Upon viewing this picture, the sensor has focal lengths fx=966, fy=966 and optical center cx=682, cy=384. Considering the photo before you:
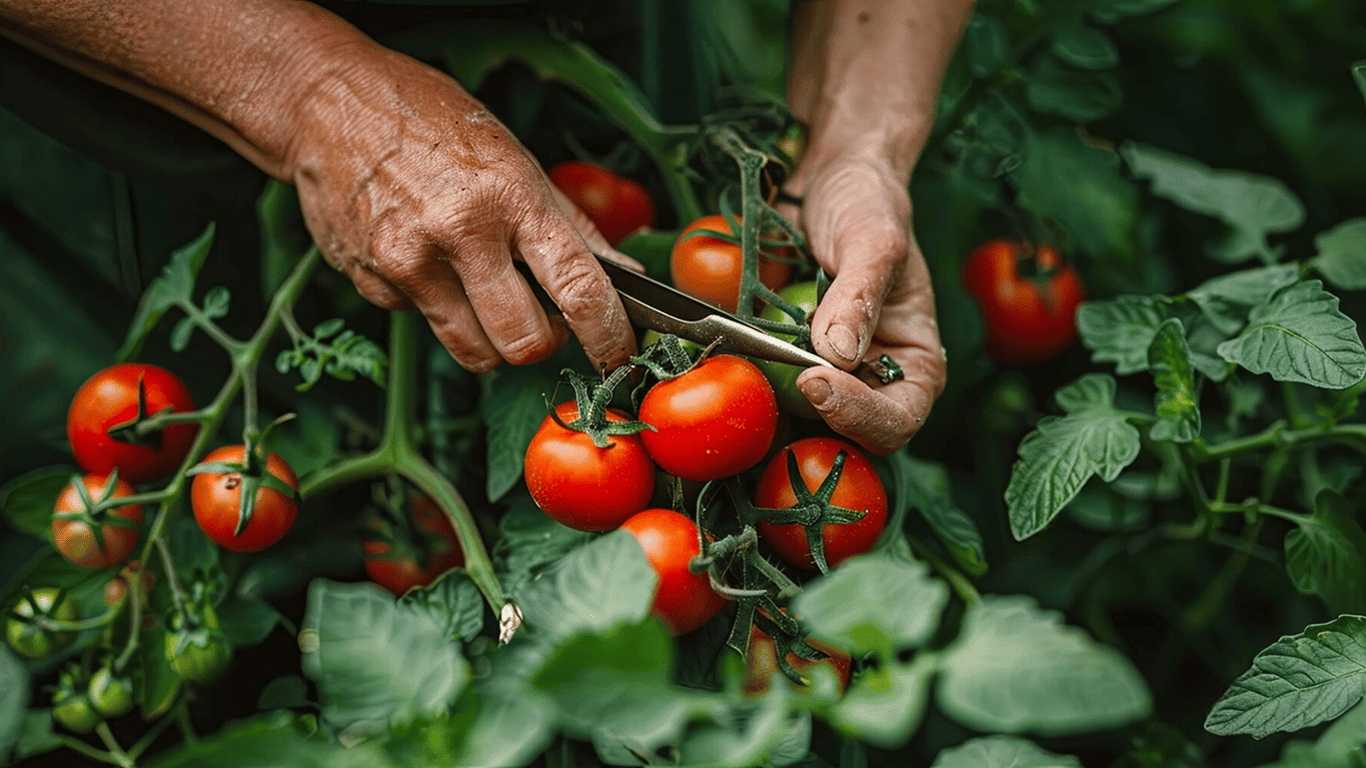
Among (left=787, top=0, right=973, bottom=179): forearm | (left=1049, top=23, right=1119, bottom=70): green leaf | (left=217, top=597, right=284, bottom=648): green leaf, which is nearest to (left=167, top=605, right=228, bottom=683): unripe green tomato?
(left=217, top=597, right=284, bottom=648): green leaf

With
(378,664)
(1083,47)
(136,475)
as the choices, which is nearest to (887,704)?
(378,664)

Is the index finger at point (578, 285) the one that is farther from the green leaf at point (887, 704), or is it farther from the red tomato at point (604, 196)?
the green leaf at point (887, 704)

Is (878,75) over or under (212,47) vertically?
under

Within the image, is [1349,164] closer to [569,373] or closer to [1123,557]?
[1123,557]

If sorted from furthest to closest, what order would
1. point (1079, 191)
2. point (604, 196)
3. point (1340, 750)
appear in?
point (1079, 191) < point (604, 196) < point (1340, 750)

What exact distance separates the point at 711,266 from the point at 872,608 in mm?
357

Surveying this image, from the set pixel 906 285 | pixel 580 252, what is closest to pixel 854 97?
pixel 906 285

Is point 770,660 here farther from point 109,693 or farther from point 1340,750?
point 109,693

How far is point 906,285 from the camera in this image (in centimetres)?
71

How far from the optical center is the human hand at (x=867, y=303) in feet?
1.90

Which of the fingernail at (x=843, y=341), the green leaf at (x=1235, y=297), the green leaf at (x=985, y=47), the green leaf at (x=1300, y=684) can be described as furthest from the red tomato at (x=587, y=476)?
the green leaf at (x=985, y=47)

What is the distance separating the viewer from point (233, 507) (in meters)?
0.65

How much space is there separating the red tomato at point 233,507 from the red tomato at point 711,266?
316 mm

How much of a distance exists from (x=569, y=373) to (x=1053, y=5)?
612 mm
